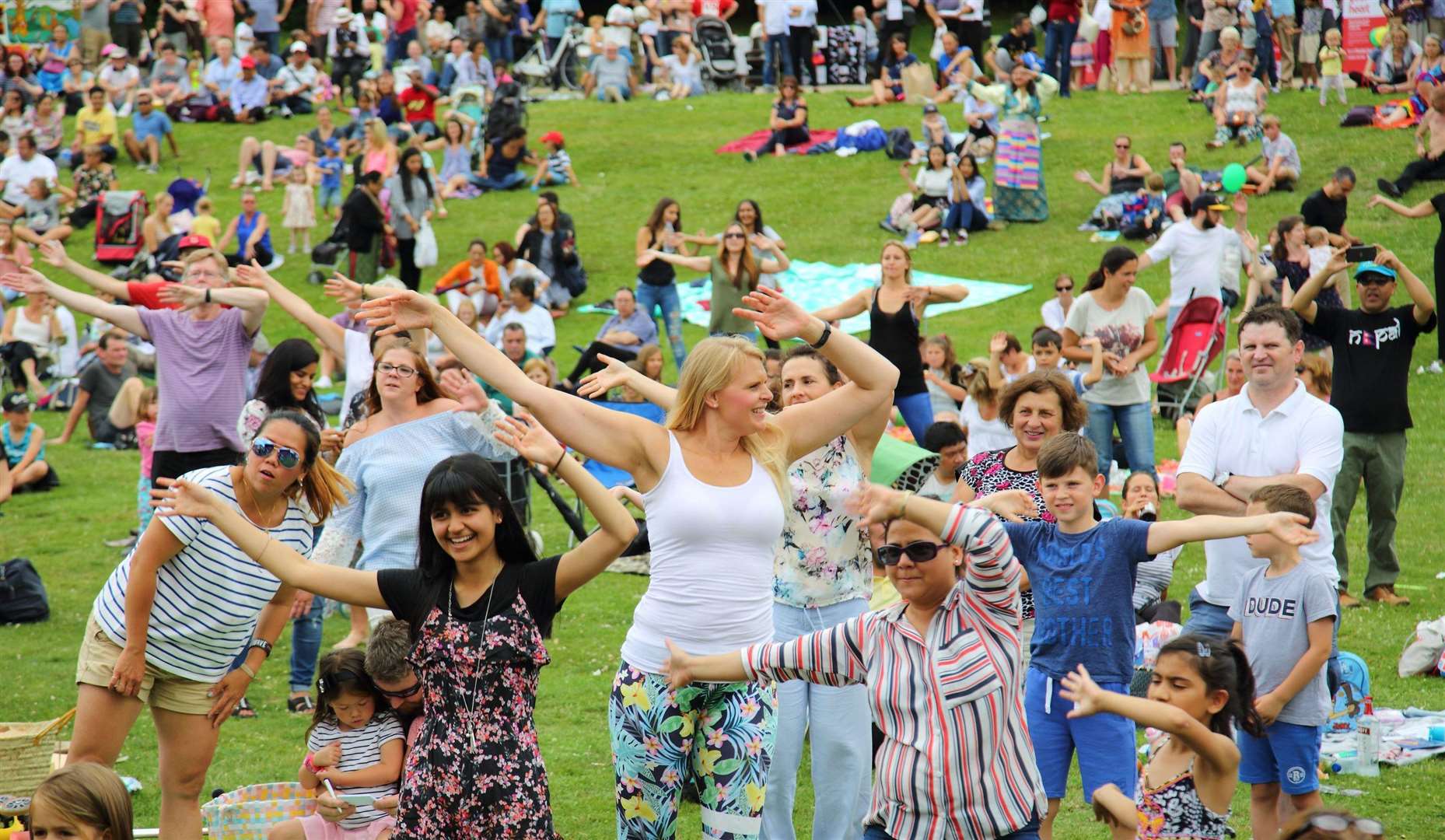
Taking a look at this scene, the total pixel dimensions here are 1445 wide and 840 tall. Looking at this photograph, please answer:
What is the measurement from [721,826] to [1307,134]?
19.5m

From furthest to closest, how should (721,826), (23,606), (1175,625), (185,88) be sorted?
1. (185,88)
2. (23,606)
3. (1175,625)
4. (721,826)

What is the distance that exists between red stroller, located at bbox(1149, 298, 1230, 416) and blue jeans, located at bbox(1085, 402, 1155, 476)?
3.13 m

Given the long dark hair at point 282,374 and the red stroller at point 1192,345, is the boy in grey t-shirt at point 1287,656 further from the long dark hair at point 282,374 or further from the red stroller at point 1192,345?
the red stroller at point 1192,345

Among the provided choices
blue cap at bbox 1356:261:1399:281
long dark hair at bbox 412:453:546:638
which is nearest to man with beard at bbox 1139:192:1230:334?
blue cap at bbox 1356:261:1399:281

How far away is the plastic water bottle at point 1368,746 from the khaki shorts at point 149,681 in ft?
15.4

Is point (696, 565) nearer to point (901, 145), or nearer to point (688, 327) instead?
point (688, 327)

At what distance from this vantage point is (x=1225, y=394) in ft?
32.5

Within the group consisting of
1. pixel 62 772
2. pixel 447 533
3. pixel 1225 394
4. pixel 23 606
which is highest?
pixel 447 533

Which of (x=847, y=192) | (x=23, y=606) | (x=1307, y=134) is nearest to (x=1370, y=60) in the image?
(x=1307, y=134)

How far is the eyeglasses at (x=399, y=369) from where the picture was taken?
631 centimetres

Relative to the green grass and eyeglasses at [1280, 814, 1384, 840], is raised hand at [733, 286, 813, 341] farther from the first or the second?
the green grass

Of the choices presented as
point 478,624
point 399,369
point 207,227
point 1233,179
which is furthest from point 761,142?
point 478,624

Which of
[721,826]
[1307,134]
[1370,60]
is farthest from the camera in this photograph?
[1370,60]

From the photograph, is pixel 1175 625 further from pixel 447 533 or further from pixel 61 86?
pixel 61 86
